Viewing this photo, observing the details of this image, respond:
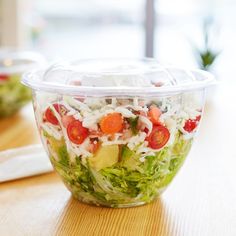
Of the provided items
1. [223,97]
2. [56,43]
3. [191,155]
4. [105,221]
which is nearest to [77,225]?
[105,221]

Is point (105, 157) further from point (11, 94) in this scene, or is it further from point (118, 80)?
point (11, 94)

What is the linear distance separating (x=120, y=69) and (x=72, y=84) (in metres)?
0.09

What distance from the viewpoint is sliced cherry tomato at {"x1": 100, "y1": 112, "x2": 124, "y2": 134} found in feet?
2.86

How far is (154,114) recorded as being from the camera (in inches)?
34.8

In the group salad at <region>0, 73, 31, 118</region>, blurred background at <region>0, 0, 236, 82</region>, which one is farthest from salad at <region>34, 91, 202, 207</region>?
blurred background at <region>0, 0, 236, 82</region>

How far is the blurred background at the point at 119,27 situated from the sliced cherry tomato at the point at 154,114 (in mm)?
1736

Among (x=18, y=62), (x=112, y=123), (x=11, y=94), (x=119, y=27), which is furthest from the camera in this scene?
(x=119, y=27)

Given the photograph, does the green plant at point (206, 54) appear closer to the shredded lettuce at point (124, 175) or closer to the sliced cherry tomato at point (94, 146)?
the shredded lettuce at point (124, 175)

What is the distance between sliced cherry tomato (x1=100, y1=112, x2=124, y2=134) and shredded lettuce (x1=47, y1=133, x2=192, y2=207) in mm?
34

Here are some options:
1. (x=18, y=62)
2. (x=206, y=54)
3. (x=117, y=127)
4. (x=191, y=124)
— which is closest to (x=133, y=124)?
(x=117, y=127)

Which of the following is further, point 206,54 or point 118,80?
point 206,54

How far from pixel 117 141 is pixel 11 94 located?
0.79 meters

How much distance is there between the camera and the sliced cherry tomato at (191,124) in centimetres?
95

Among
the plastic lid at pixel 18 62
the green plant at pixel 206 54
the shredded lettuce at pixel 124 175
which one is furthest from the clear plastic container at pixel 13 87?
the shredded lettuce at pixel 124 175
